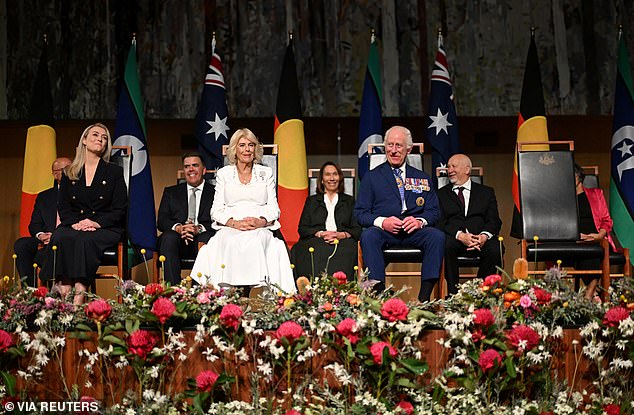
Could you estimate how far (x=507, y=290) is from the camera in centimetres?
260

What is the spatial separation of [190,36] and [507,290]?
4.41 metres

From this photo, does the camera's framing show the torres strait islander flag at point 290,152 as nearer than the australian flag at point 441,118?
Yes

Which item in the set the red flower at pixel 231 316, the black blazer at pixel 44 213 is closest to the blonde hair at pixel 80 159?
the black blazer at pixel 44 213

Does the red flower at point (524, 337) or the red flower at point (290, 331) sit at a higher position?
the red flower at point (290, 331)

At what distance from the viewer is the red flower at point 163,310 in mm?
2406

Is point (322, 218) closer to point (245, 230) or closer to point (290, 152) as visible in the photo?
point (290, 152)

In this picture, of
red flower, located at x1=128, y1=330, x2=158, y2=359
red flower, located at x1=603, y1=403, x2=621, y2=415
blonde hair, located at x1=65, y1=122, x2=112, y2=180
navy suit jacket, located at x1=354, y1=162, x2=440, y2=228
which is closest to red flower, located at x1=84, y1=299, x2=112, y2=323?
red flower, located at x1=128, y1=330, x2=158, y2=359

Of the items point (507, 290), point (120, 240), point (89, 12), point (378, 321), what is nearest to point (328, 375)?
point (378, 321)

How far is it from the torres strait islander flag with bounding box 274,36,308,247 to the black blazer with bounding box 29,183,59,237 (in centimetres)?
156

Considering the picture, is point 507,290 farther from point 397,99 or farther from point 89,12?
point 89,12

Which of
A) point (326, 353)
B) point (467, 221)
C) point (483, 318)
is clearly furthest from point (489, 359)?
point (467, 221)

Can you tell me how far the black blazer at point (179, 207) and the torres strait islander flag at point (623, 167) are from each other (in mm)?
2990

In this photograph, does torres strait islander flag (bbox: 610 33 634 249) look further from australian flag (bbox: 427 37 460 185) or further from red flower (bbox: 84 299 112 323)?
red flower (bbox: 84 299 112 323)

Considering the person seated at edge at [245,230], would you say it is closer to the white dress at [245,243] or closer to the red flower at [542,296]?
the white dress at [245,243]
